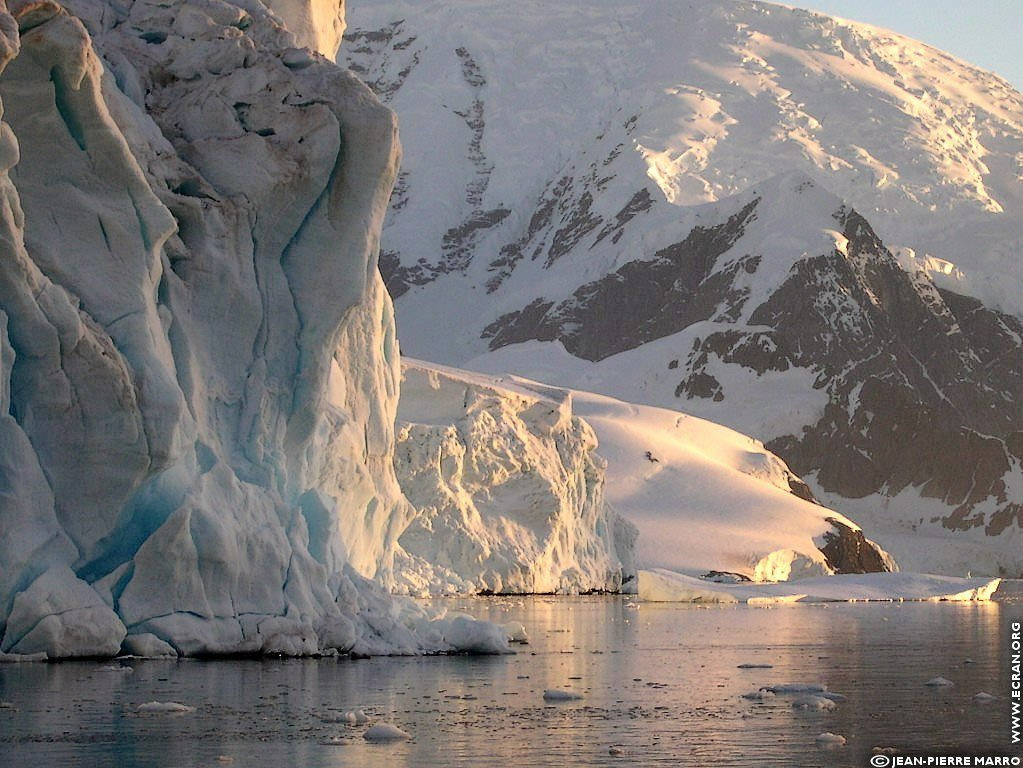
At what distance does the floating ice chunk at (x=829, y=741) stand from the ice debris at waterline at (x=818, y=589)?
125 feet

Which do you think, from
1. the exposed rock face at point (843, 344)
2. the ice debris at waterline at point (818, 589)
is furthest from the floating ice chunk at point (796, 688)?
the exposed rock face at point (843, 344)

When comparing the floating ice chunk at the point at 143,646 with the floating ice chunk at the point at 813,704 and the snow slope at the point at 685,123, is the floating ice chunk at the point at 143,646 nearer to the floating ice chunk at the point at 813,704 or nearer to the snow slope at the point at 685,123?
the floating ice chunk at the point at 813,704

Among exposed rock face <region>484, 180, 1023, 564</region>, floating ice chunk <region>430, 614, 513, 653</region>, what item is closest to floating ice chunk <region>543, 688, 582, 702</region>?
floating ice chunk <region>430, 614, 513, 653</region>

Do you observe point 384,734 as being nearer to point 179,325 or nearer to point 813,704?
point 813,704

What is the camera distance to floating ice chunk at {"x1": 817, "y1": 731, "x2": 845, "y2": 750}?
55.5 ft

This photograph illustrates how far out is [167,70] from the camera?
90.7 ft

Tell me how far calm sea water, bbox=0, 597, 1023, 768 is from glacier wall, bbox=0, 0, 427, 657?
40.2 inches

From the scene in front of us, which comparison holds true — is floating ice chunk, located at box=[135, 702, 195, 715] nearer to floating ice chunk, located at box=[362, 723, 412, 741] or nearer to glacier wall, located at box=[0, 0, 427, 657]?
floating ice chunk, located at box=[362, 723, 412, 741]

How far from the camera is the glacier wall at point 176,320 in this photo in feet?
75.2

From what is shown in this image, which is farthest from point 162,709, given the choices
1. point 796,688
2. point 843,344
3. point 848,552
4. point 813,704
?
point 843,344

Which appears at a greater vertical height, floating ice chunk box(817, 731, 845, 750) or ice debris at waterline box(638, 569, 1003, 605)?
ice debris at waterline box(638, 569, 1003, 605)

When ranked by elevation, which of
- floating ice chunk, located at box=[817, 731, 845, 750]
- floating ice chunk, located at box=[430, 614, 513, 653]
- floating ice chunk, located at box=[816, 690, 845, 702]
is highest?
floating ice chunk, located at box=[430, 614, 513, 653]

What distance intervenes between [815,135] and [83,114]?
6107 inches

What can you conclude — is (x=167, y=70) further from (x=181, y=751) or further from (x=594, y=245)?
(x=594, y=245)
